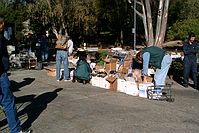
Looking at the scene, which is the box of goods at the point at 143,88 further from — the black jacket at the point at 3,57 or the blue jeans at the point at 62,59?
the black jacket at the point at 3,57

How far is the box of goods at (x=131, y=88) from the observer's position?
35.8 feet

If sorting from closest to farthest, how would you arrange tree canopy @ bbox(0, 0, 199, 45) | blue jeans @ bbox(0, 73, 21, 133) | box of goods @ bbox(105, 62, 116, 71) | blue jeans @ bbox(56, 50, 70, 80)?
blue jeans @ bbox(0, 73, 21, 133) → blue jeans @ bbox(56, 50, 70, 80) → box of goods @ bbox(105, 62, 116, 71) → tree canopy @ bbox(0, 0, 199, 45)

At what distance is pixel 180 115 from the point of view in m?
8.60

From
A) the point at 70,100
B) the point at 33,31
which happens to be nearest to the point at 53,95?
the point at 70,100

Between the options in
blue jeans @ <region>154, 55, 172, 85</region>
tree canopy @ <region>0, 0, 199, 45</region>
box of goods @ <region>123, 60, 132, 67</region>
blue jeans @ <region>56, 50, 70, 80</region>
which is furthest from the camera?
tree canopy @ <region>0, 0, 199, 45</region>

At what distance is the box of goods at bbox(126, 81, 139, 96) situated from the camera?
10.9 m

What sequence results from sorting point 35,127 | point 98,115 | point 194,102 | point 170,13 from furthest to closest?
point 170,13 → point 194,102 → point 98,115 → point 35,127

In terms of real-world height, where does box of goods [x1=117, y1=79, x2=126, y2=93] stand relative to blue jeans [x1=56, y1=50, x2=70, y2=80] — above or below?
below

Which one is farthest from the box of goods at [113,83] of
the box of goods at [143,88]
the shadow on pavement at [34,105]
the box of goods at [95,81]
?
the shadow on pavement at [34,105]

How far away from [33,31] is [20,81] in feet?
62.9

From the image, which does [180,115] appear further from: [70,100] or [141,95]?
[70,100]

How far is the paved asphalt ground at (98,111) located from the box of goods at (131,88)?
0.77ft

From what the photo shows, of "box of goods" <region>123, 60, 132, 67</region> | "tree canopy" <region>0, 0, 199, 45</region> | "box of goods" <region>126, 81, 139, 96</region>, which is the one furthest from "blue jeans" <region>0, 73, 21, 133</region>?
"tree canopy" <region>0, 0, 199, 45</region>

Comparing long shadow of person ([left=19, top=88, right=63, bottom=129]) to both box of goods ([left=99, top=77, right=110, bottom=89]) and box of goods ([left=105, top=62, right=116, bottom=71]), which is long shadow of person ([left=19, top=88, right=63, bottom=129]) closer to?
box of goods ([left=99, top=77, right=110, bottom=89])
